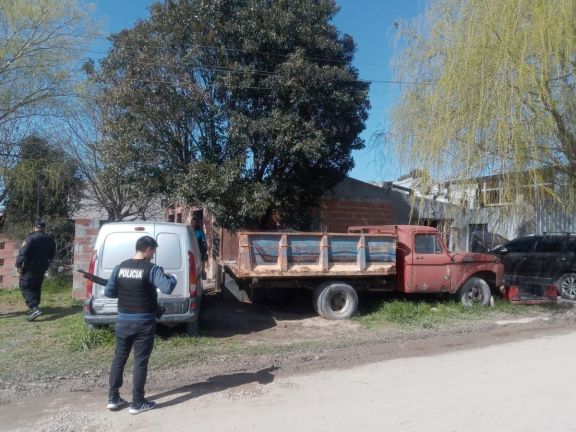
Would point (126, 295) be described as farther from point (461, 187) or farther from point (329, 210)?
point (329, 210)

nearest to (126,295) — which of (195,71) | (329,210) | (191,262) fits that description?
(191,262)

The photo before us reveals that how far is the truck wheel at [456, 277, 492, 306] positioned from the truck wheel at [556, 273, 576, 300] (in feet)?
9.32

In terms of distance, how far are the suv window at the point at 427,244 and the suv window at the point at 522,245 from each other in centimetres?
437

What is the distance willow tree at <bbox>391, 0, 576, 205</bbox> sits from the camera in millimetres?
8781

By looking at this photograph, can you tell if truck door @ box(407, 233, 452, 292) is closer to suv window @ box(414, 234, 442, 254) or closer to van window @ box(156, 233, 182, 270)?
suv window @ box(414, 234, 442, 254)

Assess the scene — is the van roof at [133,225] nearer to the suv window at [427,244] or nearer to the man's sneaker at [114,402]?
the man's sneaker at [114,402]

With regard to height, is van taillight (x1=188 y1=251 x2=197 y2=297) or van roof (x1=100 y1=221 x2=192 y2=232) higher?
van roof (x1=100 y1=221 x2=192 y2=232)

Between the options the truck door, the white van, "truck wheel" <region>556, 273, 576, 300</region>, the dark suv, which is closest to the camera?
the white van

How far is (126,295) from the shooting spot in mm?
5215

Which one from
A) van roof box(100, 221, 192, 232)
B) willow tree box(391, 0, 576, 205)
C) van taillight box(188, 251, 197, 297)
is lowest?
van taillight box(188, 251, 197, 297)

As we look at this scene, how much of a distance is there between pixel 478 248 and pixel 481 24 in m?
9.59

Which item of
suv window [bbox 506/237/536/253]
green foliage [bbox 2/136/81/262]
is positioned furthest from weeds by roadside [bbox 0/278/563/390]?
green foliage [bbox 2/136/81/262]

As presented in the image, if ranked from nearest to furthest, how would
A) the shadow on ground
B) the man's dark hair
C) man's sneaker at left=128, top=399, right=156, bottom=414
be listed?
man's sneaker at left=128, top=399, right=156, bottom=414 < the man's dark hair < the shadow on ground

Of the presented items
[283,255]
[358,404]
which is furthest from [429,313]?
[358,404]
